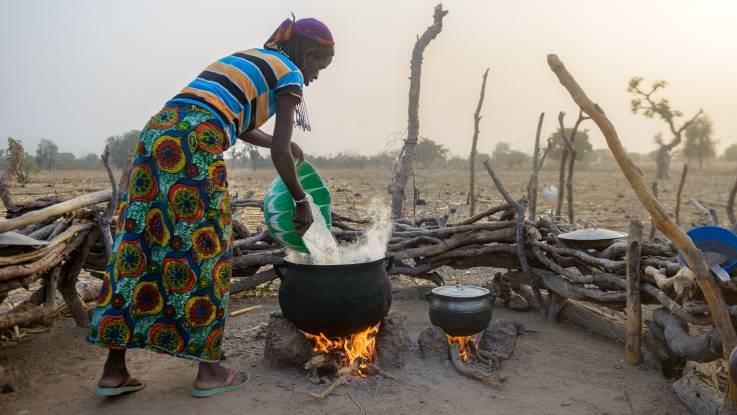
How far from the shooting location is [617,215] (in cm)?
1402

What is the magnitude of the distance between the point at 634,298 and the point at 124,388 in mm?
3053

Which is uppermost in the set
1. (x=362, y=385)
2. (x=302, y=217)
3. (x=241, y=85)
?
(x=241, y=85)

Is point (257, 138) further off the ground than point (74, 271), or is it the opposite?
point (257, 138)

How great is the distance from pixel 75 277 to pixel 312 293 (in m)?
1.97

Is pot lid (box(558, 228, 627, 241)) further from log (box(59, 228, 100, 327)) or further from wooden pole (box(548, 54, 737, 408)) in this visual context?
log (box(59, 228, 100, 327))

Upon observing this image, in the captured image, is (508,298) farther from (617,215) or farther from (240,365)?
(617,215)

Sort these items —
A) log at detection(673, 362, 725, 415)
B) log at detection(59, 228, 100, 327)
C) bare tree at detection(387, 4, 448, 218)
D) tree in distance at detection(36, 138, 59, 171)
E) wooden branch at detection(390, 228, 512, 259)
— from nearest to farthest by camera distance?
log at detection(673, 362, 725, 415)
log at detection(59, 228, 100, 327)
wooden branch at detection(390, 228, 512, 259)
bare tree at detection(387, 4, 448, 218)
tree in distance at detection(36, 138, 59, 171)

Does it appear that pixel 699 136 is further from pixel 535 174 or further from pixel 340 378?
pixel 340 378

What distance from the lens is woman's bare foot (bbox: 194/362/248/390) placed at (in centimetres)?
307

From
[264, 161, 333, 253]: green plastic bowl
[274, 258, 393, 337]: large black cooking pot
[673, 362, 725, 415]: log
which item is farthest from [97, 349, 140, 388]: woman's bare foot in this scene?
[673, 362, 725, 415]: log

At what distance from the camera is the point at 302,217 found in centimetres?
308

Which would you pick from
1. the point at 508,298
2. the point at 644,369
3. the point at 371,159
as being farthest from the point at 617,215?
the point at 371,159

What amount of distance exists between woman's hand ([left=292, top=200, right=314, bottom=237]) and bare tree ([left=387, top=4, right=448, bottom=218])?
3933 millimetres

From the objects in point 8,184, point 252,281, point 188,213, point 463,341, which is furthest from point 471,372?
point 8,184
